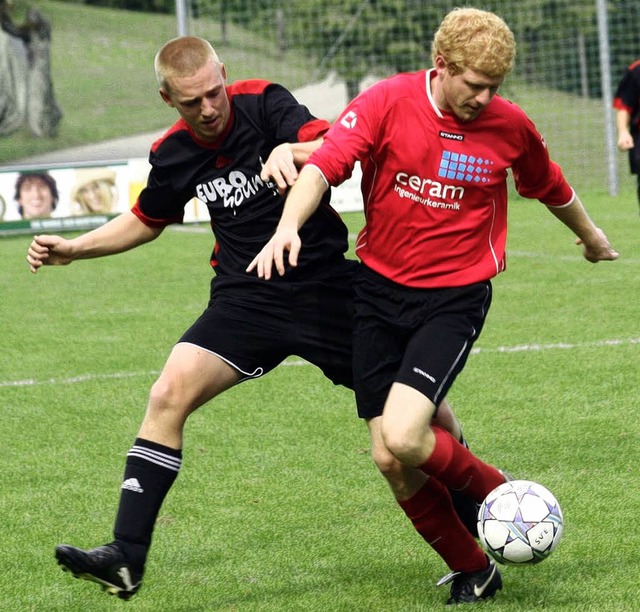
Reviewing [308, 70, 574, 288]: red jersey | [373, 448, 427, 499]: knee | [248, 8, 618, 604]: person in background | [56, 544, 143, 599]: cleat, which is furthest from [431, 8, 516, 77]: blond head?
[56, 544, 143, 599]: cleat

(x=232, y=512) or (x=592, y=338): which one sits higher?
(x=232, y=512)

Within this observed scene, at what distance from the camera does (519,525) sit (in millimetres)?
3920

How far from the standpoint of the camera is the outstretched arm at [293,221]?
3.61 metres

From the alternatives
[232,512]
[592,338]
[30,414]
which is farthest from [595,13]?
[232,512]

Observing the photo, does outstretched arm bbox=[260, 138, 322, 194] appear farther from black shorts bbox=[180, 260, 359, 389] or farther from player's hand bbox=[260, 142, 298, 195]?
black shorts bbox=[180, 260, 359, 389]

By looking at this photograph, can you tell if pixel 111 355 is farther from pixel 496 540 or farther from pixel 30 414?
pixel 496 540

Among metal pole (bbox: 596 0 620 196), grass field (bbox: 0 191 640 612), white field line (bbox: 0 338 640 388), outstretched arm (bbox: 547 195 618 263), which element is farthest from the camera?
metal pole (bbox: 596 0 620 196)

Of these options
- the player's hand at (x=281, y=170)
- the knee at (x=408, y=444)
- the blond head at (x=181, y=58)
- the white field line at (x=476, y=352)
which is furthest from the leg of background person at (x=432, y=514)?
the white field line at (x=476, y=352)

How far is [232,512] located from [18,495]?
1.04 metres

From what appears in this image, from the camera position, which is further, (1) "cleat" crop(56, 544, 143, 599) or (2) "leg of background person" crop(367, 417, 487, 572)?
(2) "leg of background person" crop(367, 417, 487, 572)

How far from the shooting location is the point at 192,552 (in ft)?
15.3

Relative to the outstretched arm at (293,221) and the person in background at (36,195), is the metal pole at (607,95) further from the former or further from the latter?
the outstretched arm at (293,221)

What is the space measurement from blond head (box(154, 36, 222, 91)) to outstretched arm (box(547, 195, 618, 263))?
4.46 feet

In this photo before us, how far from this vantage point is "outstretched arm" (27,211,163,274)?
176 inches
